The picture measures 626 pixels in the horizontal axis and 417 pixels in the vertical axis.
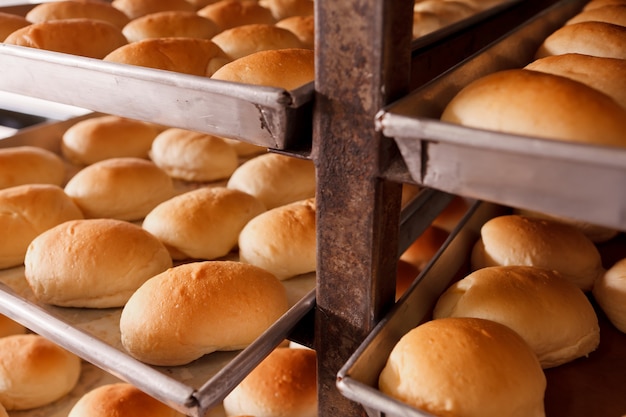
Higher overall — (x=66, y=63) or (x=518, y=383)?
(x=66, y=63)

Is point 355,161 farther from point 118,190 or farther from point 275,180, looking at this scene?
point 118,190

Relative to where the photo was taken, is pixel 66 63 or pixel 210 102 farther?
pixel 66 63

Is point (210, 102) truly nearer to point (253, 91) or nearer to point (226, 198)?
point (253, 91)

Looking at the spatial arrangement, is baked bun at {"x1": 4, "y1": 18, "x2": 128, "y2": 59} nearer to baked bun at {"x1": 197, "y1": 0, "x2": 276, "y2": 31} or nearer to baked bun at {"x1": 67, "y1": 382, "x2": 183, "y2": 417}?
baked bun at {"x1": 197, "y1": 0, "x2": 276, "y2": 31}

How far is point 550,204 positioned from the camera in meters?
0.64

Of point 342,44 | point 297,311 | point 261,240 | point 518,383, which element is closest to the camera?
point 342,44

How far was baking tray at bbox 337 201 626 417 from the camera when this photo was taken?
2.72ft

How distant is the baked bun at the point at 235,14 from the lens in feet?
5.17

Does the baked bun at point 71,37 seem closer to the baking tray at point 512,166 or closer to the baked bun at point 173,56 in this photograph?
the baked bun at point 173,56

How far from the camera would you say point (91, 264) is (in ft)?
4.00

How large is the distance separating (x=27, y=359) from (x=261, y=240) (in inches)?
27.3

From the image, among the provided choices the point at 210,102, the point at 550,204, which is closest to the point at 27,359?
the point at 210,102

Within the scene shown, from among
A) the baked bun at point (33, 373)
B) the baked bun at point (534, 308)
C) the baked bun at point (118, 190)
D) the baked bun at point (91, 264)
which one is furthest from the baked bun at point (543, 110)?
the baked bun at point (33, 373)

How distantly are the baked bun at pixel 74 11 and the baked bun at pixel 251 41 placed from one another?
0.37m
